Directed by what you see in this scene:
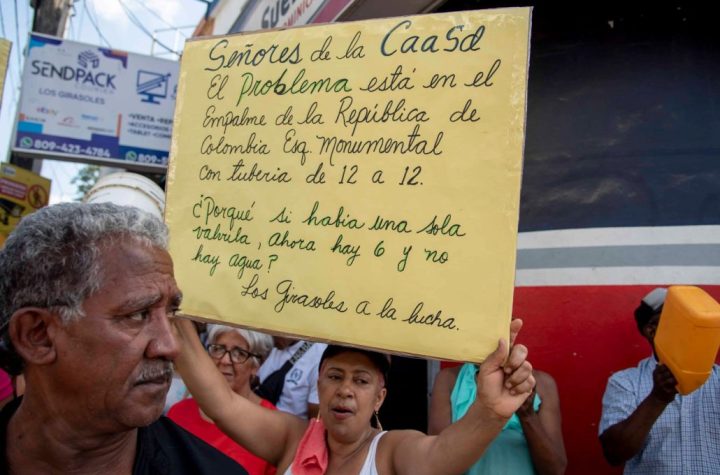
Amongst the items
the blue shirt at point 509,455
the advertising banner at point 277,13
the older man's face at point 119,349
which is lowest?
the blue shirt at point 509,455

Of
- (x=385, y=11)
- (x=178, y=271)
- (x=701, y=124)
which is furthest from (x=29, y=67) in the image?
(x=701, y=124)

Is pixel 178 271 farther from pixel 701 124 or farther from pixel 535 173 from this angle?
pixel 701 124

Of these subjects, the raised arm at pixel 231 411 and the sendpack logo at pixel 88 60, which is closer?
the raised arm at pixel 231 411

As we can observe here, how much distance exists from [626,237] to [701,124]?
691mm

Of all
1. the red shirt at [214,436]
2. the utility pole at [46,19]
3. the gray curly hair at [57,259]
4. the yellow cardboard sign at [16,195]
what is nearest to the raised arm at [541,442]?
the red shirt at [214,436]

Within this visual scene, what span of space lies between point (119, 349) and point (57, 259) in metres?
0.24

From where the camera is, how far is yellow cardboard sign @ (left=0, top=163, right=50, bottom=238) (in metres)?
5.27

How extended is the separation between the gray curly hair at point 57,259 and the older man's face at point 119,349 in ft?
0.09

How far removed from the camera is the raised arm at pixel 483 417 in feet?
5.14

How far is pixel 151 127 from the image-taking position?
6285mm

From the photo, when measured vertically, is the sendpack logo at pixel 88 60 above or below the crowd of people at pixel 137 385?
above

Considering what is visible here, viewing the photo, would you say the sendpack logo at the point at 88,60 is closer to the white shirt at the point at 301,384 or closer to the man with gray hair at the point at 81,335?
the white shirt at the point at 301,384

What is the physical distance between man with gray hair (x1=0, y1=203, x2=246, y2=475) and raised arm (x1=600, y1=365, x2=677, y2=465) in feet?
6.13

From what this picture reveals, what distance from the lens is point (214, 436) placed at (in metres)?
2.75
